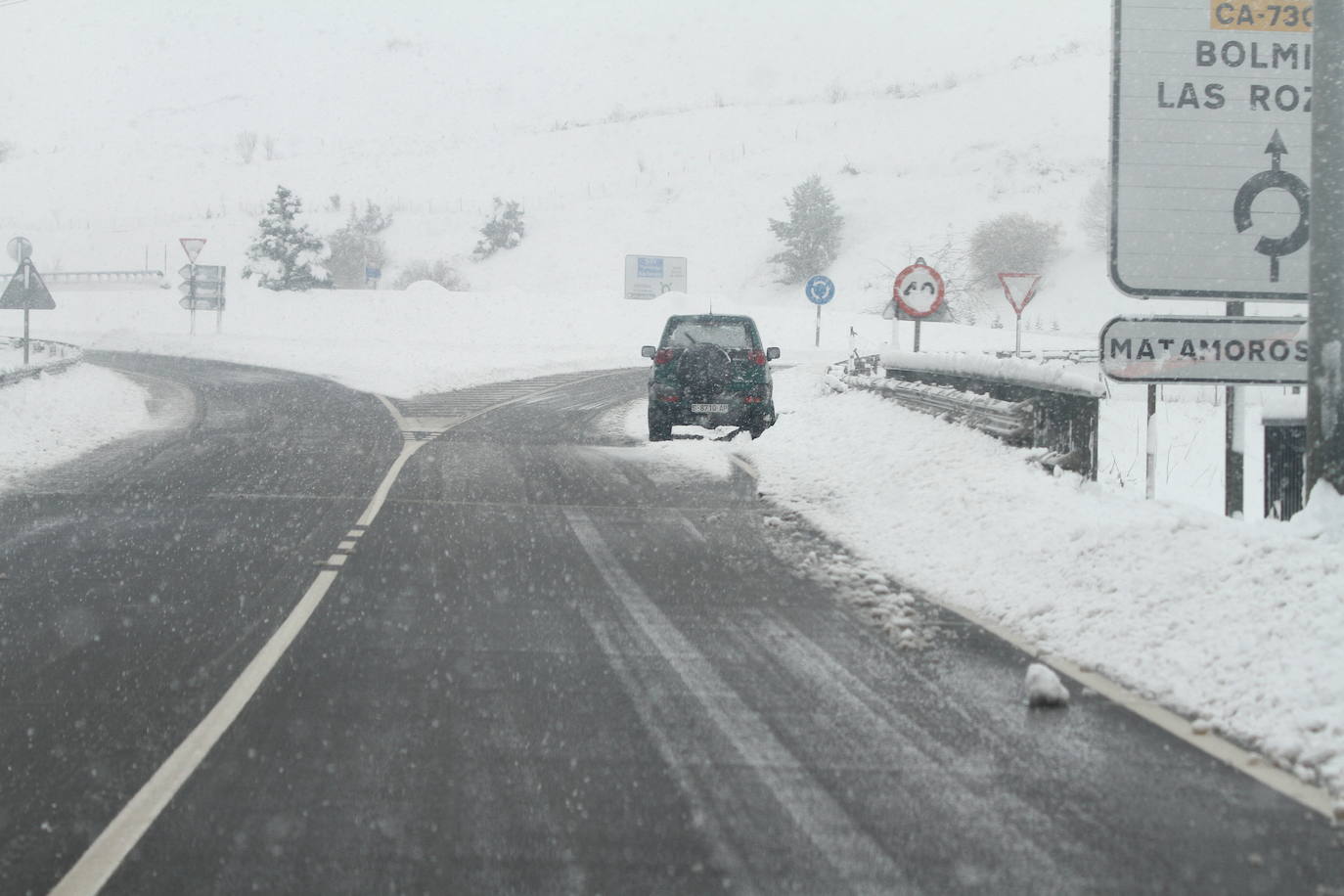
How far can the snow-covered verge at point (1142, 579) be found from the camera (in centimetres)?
528

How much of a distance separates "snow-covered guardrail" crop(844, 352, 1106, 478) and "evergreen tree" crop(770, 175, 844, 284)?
63.7 meters

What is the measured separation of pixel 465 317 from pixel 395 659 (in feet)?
167

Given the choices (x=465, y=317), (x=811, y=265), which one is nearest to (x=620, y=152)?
(x=811, y=265)

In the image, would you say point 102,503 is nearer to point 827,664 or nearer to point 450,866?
point 827,664

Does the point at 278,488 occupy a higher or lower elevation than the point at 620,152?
lower

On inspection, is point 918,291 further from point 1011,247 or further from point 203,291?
point 1011,247

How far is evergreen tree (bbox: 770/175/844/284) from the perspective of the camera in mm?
79688

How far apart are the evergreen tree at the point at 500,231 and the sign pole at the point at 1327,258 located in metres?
85.2

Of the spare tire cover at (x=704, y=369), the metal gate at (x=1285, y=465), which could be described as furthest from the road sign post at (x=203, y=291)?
the metal gate at (x=1285, y=465)

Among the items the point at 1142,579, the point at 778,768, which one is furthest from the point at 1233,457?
the point at 778,768

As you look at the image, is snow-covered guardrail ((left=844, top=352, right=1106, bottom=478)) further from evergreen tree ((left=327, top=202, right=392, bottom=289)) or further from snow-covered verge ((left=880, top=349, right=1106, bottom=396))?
evergreen tree ((left=327, top=202, right=392, bottom=289))

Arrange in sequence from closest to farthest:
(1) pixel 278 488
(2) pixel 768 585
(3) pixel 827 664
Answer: (3) pixel 827 664 → (2) pixel 768 585 → (1) pixel 278 488

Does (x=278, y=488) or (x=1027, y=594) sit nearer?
(x=1027, y=594)

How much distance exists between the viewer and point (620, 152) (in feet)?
367
